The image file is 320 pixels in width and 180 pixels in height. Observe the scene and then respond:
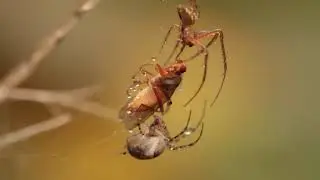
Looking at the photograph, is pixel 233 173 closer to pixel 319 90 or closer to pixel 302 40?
pixel 319 90

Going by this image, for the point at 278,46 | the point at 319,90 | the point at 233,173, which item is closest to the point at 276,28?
the point at 278,46

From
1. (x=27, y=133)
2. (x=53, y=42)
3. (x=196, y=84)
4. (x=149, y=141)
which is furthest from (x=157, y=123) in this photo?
(x=196, y=84)

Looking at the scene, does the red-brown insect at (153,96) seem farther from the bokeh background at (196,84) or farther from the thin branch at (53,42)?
the bokeh background at (196,84)

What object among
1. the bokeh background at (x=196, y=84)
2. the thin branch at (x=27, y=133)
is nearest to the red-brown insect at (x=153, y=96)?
the thin branch at (x=27, y=133)

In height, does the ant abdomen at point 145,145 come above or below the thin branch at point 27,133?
below

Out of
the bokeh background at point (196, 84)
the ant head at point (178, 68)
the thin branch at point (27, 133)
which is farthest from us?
the bokeh background at point (196, 84)

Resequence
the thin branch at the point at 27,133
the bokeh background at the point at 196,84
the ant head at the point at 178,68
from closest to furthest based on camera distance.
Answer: the ant head at the point at 178,68, the thin branch at the point at 27,133, the bokeh background at the point at 196,84
